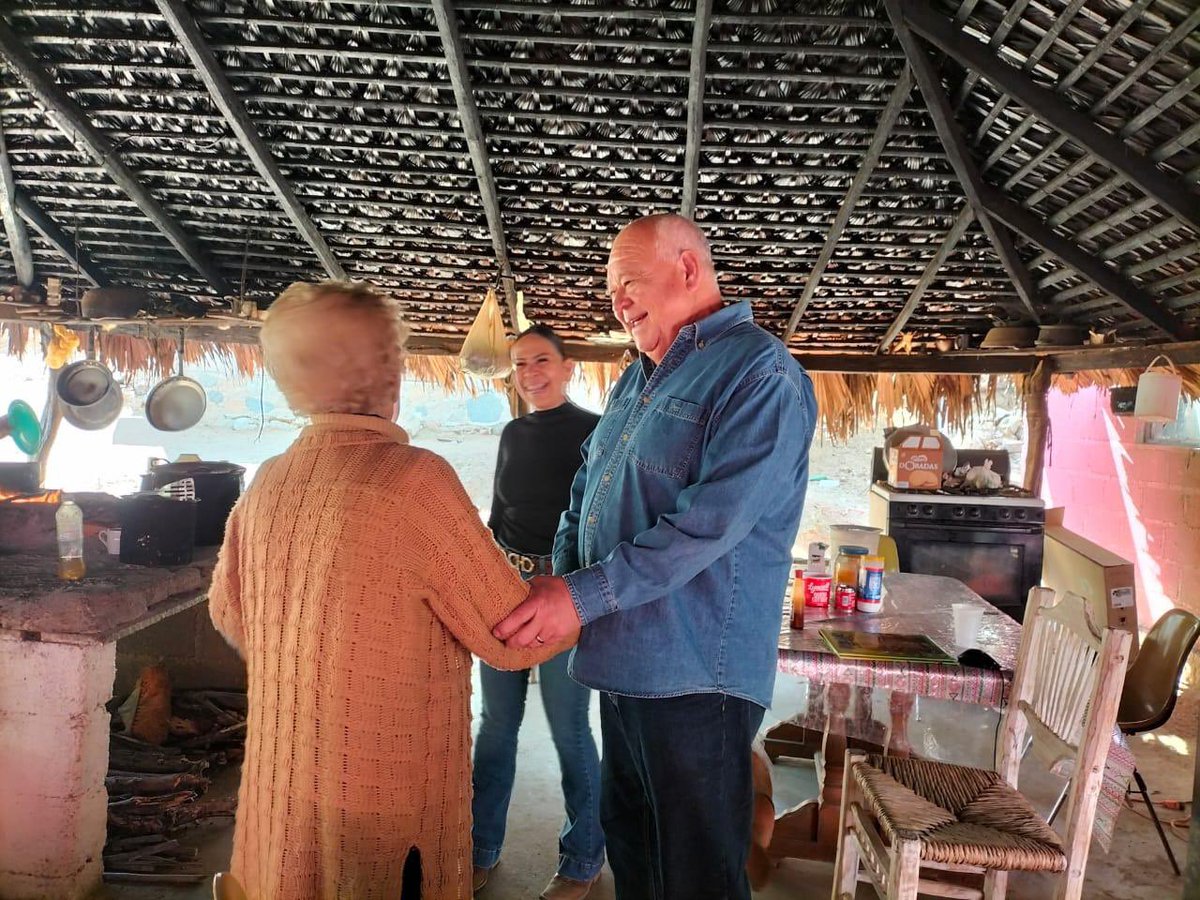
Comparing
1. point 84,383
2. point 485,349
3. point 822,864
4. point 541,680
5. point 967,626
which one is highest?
point 485,349

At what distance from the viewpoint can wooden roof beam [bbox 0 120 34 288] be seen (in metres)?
5.29

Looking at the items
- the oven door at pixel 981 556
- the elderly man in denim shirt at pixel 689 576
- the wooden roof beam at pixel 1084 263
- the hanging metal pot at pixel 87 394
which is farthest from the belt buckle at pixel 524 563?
the hanging metal pot at pixel 87 394

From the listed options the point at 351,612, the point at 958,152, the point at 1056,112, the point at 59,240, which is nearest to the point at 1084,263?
the point at 958,152

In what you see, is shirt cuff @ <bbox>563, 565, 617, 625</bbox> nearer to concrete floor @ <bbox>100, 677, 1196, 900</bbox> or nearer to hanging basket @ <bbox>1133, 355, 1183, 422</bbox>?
concrete floor @ <bbox>100, 677, 1196, 900</bbox>

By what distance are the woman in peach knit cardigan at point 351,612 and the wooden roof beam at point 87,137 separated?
14.6 ft

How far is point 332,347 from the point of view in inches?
58.8

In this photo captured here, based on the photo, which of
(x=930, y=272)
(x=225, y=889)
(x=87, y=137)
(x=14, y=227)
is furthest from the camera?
(x=14, y=227)

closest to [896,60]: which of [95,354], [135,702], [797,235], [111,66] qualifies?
[797,235]

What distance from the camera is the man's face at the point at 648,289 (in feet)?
6.18

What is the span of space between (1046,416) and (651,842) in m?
5.89

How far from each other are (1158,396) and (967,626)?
2787 mm

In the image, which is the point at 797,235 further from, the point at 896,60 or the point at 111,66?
the point at 111,66

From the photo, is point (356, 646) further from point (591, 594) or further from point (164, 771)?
point (164, 771)

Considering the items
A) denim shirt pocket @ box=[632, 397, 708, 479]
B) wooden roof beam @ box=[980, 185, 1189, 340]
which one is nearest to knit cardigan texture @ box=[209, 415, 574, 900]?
denim shirt pocket @ box=[632, 397, 708, 479]
